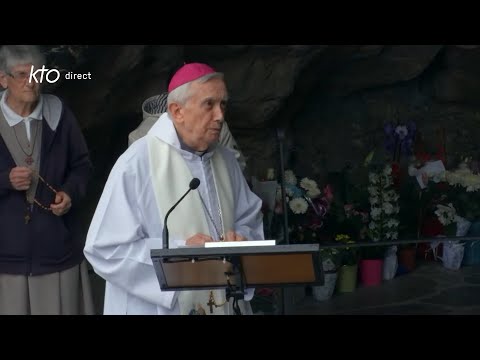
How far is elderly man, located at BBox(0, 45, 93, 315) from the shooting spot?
6.14 metres

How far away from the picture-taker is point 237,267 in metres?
4.30

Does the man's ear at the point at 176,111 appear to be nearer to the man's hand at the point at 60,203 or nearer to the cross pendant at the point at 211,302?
the cross pendant at the point at 211,302

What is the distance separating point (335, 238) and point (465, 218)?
54.8 inches

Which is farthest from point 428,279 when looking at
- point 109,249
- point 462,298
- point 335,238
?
point 109,249

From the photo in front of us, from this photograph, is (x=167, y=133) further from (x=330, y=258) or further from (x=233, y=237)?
(x=330, y=258)

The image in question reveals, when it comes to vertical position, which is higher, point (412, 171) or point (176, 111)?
point (176, 111)

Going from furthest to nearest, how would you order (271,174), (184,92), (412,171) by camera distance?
(412,171) < (271,174) < (184,92)

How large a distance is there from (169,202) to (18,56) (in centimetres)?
168

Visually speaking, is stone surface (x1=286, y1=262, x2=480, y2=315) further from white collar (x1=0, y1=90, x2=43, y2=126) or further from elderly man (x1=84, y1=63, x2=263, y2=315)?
elderly man (x1=84, y1=63, x2=263, y2=315)

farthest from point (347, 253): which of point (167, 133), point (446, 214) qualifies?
point (167, 133)

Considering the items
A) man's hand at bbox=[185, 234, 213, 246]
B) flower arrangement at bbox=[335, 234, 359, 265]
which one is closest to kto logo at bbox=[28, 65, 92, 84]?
man's hand at bbox=[185, 234, 213, 246]

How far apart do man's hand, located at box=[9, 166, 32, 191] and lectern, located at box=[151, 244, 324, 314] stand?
1.94 m

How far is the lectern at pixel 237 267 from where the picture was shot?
13.5 feet

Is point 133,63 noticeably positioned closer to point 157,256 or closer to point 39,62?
point 39,62
